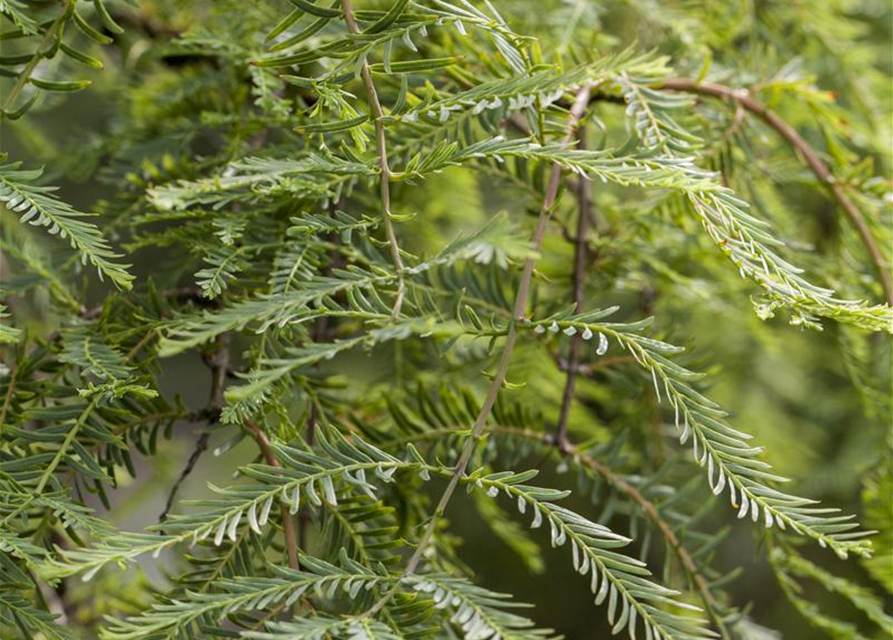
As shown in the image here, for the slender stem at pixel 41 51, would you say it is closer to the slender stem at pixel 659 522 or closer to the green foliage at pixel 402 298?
the green foliage at pixel 402 298

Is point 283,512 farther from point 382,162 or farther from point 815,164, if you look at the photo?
point 815,164

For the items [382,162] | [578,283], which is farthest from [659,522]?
[382,162]

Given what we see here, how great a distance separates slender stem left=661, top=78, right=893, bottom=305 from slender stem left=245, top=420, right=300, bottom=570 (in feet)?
0.86

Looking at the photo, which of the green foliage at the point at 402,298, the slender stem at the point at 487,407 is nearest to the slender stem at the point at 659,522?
the green foliage at the point at 402,298

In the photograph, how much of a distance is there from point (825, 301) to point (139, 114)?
1.36ft

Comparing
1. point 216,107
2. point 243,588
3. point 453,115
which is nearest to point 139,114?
point 216,107

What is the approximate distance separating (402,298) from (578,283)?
19 cm

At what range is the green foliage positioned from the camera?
0.27 m

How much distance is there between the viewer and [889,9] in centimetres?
84

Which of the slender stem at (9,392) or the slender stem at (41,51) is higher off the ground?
the slender stem at (41,51)

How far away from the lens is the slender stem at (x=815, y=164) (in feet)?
1.42

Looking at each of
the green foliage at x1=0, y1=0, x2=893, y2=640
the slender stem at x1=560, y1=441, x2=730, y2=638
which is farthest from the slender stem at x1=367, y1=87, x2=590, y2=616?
the slender stem at x1=560, y1=441, x2=730, y2=638

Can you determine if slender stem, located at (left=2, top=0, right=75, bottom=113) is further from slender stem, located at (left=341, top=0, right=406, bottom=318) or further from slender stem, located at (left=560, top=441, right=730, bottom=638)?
slender stem, located at (left=560, top=441, right=730, bottom=638)

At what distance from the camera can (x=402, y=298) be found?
0.26 metres
